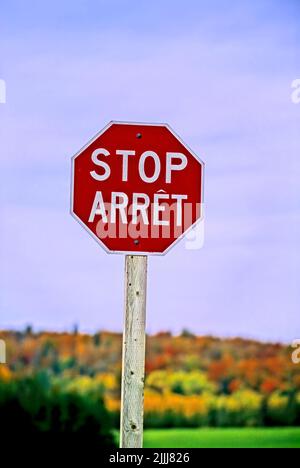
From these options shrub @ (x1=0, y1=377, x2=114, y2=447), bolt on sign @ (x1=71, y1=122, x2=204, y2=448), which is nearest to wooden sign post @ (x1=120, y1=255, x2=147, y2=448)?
bolt on sign @ (x1=71, y1=122, x2=204, y2=448)

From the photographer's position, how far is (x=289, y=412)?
31.5 ft

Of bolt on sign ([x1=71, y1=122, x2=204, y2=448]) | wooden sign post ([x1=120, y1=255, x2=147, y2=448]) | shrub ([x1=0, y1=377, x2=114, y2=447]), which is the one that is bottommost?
shrub ([x1=0, y1=377, x2=114, y2=447])

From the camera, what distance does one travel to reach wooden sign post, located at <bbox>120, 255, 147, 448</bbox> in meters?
4.96

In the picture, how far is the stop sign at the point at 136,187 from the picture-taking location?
4.78m

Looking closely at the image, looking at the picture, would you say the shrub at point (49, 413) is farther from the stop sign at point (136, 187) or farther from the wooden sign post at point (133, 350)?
the stop sign at point (136, 187)

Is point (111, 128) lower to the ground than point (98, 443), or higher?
higher

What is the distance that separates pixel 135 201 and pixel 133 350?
902mm

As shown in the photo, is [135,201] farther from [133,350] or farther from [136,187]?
[133,350]

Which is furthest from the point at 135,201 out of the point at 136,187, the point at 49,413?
the point at 49,413

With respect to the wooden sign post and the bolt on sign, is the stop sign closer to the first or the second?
the bolt on sign
